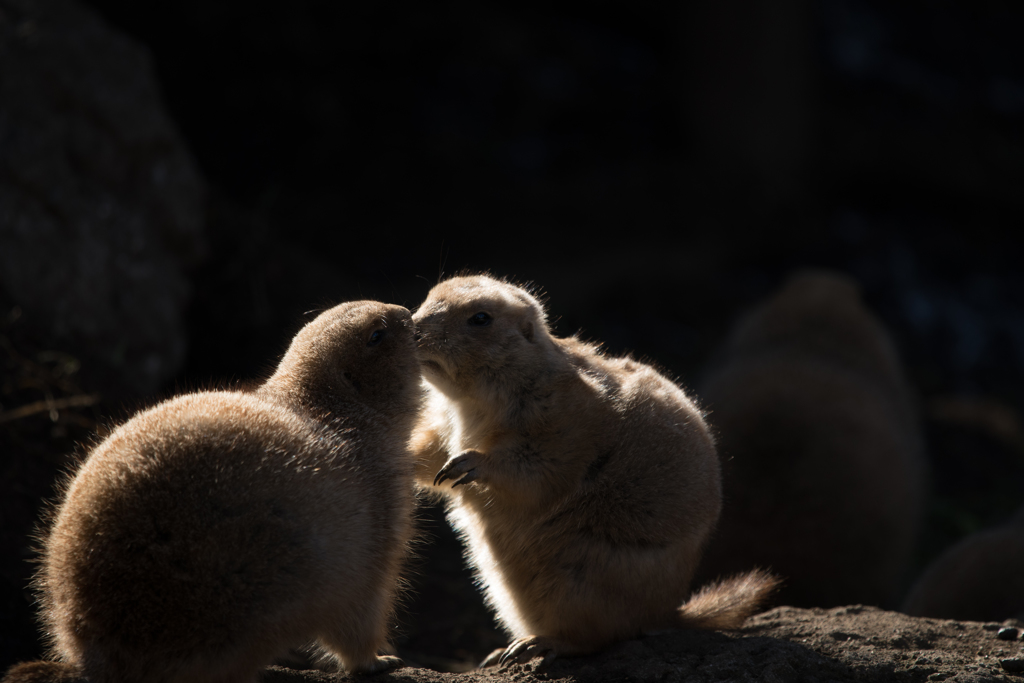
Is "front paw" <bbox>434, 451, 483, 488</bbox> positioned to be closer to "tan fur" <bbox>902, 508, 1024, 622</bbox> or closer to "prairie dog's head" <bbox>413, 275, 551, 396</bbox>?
"prairie dog's head" <bbox>413, 275, 551, 396</bbox>

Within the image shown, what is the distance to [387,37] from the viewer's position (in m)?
11.5

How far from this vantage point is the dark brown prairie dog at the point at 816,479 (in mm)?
5754

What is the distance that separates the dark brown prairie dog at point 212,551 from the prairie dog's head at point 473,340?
0.75 meters

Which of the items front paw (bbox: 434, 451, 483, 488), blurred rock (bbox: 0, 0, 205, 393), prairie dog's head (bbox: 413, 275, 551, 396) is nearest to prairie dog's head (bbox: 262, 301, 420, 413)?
prairie dog's head (bbox: 413, 275, 551, 396)

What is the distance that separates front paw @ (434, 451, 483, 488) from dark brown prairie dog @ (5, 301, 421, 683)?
1.32 ft

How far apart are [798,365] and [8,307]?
585cm

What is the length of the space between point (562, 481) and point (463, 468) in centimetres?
49

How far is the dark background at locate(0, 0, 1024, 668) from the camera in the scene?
9.28 metres

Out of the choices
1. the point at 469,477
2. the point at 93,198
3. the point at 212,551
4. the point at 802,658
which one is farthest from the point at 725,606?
the point at 93,198

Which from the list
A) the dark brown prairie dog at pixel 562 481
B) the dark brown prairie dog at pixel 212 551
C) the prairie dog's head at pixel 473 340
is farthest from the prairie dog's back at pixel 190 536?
the prairie dog's head at pixel 473 340

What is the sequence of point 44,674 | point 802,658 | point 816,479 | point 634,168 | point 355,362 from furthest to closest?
1. point 634,168
2. point 816,479
3. point 355,362
4. point 802,658
5. point 44,674

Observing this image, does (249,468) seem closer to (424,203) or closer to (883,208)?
(424,203)

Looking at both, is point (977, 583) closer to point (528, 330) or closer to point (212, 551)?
point (528, 330)

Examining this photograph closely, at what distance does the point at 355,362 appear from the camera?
3910mm
